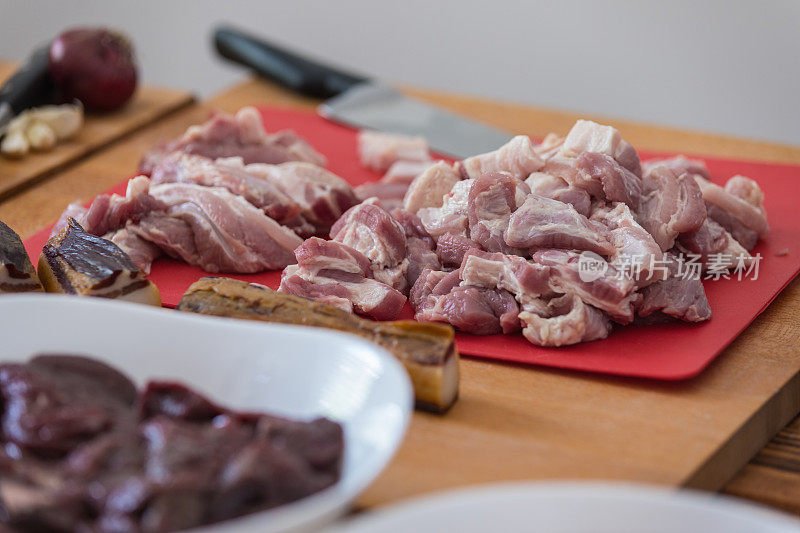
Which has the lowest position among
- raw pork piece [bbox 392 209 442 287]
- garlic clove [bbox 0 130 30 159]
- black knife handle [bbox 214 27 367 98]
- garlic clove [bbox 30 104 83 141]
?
garlic clove [bbox 0 130 30 159]

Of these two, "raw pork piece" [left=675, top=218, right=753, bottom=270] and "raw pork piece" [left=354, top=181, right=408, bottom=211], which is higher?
"raw pork piece" [left=675, top=218, right=753, bottom=270]

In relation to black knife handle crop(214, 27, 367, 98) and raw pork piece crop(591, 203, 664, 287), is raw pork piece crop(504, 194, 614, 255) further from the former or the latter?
black knife handle crop(214, 27, 367, 98)

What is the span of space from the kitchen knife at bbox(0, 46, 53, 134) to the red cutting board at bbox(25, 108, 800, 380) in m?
0.81

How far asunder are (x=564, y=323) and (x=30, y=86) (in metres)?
2.76

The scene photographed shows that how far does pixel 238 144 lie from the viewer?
12.4 ft

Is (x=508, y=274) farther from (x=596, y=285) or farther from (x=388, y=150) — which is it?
(x=388, y=150)

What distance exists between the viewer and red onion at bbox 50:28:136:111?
14.6 feet

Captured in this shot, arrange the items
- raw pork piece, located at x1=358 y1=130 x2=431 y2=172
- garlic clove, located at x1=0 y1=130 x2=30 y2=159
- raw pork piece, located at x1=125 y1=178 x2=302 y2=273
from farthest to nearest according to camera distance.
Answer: garlic clove, located at x1=0 y1=130 x2=30 y2=159, raw pork piece, located at x1=358 y1=130 x2=431 y2=172, raw pork piece, located at x1=125 y1=178 x2=302 y2=273

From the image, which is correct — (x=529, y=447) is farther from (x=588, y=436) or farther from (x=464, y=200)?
(x=464, y=200)

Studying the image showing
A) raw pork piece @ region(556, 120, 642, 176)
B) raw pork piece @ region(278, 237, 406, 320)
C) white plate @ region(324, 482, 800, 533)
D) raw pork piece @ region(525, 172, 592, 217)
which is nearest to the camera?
white plate @ region(324, 482, 800, 533)

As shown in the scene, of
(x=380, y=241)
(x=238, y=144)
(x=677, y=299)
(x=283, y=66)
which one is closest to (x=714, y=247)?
(x=677, y=299)

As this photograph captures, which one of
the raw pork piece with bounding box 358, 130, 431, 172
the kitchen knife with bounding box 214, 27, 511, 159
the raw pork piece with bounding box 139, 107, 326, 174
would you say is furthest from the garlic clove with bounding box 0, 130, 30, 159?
the raw pork piece with bounding box 358, 130, 431, 172

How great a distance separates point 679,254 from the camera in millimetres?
3018

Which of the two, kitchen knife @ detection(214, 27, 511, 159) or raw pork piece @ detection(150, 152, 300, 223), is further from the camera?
kitchen knife @ detection(214, 27, 511, 159)
